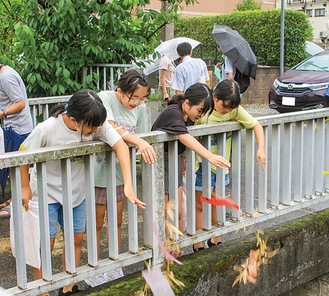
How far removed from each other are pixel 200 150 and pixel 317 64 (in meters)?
10.7

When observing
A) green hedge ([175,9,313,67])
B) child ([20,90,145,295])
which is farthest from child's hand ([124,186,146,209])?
green hedge ([175,9,313,67])

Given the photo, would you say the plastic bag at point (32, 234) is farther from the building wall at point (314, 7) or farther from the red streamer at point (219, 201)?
the building wall at point (314, 7)

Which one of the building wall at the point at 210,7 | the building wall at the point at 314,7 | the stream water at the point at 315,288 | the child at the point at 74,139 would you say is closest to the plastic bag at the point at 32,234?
the child at the point at 74,139

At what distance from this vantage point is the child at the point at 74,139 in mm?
3115

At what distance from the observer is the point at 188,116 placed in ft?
12.6

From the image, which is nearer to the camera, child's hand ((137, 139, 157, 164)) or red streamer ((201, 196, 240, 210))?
child's hand ((137, 139, 157, 164))

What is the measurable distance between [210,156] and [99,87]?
3.76 meters

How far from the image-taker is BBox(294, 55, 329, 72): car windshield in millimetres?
13251

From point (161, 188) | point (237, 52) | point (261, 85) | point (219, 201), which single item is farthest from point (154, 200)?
point (261, 85)

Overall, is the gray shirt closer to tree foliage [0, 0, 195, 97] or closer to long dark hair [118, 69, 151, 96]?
tree foliage [0, 0, 195, 97]

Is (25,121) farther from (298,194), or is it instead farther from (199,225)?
(298,194)

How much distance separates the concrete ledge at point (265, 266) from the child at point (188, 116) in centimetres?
54

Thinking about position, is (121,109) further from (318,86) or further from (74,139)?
(318,86)

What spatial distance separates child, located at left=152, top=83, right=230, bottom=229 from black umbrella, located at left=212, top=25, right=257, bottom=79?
5043 millimetres
